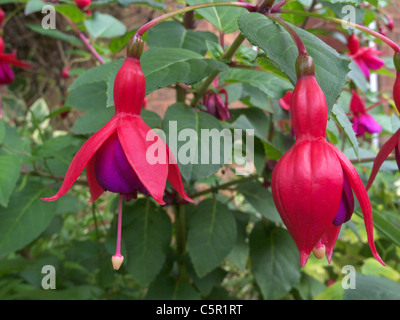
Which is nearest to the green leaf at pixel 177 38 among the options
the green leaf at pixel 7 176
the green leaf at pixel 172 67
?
the green leaf at pixel 172 67

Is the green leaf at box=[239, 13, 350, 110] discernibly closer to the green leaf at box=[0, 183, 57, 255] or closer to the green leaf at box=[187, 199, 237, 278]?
the green leaf at box=[187, 199, 237, 278]

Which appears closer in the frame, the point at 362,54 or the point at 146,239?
the point at 146,239

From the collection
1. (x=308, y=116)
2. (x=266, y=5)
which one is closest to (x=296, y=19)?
(x=266, y=5)

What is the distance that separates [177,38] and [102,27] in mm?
329

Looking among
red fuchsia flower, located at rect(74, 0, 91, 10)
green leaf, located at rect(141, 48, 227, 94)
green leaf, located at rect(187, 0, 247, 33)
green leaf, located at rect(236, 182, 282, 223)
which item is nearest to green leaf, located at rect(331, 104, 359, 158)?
green leaf, located at rect(141, 48, 227, 94)

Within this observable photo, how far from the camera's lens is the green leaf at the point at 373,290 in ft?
1.67

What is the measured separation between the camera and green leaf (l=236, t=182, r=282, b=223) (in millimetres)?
654

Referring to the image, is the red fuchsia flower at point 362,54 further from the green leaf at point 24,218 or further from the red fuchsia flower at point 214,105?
the green leaf at point 24,218

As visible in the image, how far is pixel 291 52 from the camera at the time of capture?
311 mm

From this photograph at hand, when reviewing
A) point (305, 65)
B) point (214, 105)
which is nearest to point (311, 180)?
point (305, 65)

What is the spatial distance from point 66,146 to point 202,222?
1.04ft

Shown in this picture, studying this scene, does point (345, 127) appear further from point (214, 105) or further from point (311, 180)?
point (214, 105)

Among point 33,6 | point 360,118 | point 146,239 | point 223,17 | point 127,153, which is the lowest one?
point 146,239

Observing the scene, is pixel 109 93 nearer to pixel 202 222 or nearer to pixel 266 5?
pixel 266 5
